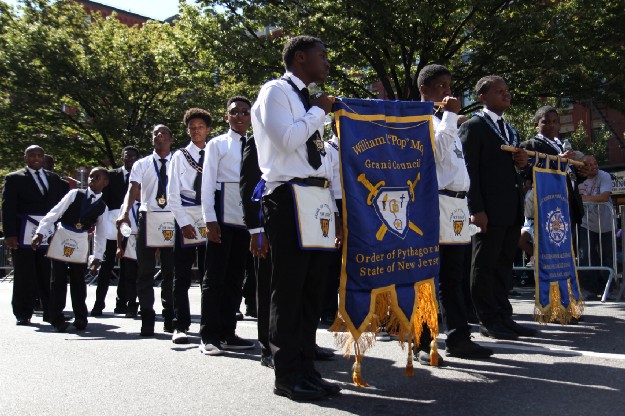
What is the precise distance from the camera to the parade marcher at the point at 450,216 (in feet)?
17.9

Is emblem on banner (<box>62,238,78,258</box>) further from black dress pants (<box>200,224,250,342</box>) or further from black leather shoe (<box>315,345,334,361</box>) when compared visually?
black leather shoe (<box>315,345,334,361</box>)

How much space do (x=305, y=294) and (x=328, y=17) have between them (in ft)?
43.3

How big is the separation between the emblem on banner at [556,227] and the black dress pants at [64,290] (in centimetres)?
527

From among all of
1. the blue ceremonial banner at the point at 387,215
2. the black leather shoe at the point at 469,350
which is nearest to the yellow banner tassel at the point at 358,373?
the blue ceremonial banner at the point at 387,215

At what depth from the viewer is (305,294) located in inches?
182

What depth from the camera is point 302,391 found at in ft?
14.0

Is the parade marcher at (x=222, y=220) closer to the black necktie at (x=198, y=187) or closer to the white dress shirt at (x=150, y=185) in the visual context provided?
the black necktie at (x=198, y=187)

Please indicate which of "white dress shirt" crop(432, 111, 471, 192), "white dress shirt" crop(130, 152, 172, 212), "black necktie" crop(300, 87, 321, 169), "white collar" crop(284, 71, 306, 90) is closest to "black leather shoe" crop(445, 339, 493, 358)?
"white dress shirt" crop(432, 111, 471, 192)

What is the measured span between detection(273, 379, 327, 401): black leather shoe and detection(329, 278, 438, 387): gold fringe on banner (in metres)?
0.29

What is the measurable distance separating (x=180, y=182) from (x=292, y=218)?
2819mm

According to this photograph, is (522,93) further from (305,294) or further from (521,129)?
(305,294)

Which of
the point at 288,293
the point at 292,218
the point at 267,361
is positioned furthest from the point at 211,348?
the point at 292,218

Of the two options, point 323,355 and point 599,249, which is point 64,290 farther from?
point 599,249

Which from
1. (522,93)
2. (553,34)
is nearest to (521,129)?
(522,93)
